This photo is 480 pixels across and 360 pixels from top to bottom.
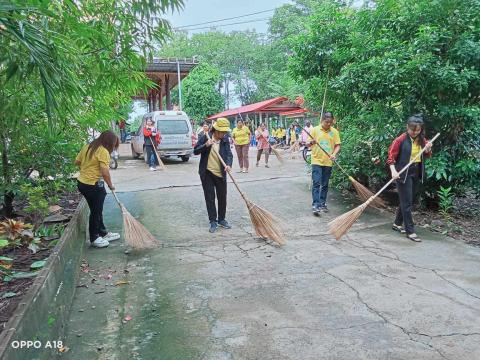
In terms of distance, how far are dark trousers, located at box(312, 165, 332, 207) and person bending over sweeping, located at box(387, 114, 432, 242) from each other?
4.31 ft

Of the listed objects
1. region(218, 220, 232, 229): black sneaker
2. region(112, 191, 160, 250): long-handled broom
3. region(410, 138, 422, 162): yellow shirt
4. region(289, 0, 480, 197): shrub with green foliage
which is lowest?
region(218, 220, 232, 229): black sneaker

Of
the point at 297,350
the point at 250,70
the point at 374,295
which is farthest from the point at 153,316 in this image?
the point at 250,70

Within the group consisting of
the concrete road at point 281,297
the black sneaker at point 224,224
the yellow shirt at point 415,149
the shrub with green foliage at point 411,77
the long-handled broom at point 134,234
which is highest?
the shrub with green foliage at point 411,77

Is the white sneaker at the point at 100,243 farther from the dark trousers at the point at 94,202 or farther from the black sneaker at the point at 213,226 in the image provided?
the black sneaker at the point at 213,226

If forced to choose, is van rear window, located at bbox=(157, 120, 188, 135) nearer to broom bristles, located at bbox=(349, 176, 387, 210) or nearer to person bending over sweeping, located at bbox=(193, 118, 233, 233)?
broom bristles, located at bbox=(349, 176, 387, 210)

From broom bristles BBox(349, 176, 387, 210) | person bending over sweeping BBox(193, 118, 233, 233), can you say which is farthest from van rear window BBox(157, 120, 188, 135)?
person bending over sweeping BBox(193, 118, 233, 233)

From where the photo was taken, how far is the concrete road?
3027 mm

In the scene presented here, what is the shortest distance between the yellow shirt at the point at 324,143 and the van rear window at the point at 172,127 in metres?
8.80

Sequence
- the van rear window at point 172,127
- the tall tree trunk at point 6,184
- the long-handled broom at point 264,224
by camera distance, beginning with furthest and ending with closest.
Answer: the van rear window at point 172,127
the long-handled broom at point 264,224
the tall tree trunk at point 6,184

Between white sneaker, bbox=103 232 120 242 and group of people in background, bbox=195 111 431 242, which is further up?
group of people in background, bbox=195 111 431 242

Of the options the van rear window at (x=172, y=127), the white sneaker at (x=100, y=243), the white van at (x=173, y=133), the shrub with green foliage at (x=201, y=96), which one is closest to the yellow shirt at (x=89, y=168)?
the white sneaker at (x=100, y=243)

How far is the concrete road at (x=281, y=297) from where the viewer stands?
3027 mm

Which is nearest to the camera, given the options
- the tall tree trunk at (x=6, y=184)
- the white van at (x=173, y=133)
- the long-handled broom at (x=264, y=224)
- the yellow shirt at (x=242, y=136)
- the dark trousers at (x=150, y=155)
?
the tall tree trunk at (x=6, y=184)

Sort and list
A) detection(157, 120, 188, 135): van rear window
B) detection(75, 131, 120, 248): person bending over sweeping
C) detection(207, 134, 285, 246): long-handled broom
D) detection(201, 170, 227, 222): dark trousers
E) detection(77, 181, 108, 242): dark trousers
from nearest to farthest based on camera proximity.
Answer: detection(75, 131, 120, 248): person bending over sweeping, detection(77, 181, 108, 242): dark trousers, detection(207, 134, 285, 246): long-handled broom, detection(201, 170, 227, 222): dark trousers, detection(157, 120, 188, 135): van rear window
